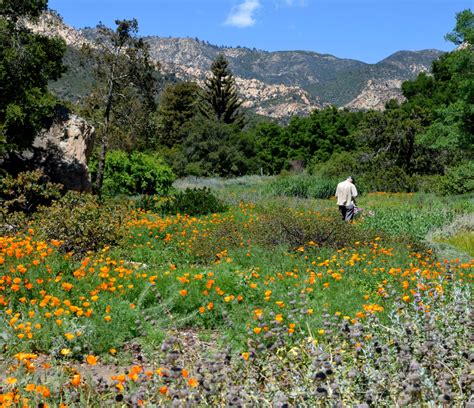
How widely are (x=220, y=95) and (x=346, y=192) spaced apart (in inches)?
1418

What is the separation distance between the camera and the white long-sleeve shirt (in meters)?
12.5

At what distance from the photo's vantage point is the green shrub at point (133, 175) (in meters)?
19.4

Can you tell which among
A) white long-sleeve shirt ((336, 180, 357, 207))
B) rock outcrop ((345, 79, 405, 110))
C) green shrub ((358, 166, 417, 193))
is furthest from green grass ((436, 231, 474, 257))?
rock outcrop ((345, 79, 405, 110))

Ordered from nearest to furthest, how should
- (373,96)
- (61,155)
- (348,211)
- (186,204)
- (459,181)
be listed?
(348,211)
(186,204)
(61,155)
(459,181)
(373,96)

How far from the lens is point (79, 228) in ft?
28.3

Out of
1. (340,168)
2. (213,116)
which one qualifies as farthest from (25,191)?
(213,116)

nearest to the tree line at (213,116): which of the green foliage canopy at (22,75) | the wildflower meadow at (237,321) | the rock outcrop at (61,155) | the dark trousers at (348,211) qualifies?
the green foliage canopy at (22,75)

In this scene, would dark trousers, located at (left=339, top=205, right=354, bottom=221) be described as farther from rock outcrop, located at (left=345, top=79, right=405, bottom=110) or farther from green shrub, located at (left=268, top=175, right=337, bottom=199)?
rock outcrop, located at (left=345, top=79, right=405, bottom=110)

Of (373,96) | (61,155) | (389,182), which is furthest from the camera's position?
(373,96)

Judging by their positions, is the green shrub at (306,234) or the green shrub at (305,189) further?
the green shrub at (305,189)

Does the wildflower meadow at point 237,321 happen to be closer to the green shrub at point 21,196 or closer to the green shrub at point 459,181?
the green shrub at point 21,196

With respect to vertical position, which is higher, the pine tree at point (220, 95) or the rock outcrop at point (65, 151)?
the pine tree at point (220, 95)

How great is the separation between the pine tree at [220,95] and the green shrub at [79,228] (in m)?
37.5

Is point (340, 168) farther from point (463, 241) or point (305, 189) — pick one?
point (463, 241)
